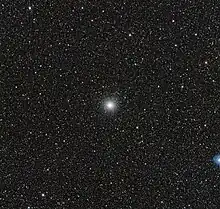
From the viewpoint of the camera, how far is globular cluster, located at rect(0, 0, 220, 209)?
159 centimetres

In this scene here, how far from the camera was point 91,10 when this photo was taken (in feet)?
5.23

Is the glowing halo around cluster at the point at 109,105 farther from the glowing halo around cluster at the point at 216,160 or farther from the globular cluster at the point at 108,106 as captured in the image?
the glowing halo around cluster at the point at 216,160

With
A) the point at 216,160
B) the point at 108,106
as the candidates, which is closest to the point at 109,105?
the point at 108,106

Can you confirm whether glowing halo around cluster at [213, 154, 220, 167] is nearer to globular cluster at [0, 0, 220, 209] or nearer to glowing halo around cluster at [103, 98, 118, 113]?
globular cluster at [0, 0, 220, 209]

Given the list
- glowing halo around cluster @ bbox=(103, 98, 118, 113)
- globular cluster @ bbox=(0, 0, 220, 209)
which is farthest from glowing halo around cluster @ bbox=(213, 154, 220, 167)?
glowing halo around cluster @ bbox=(103, 98, 118, 113)

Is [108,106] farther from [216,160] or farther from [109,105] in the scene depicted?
[216,160]

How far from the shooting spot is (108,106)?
1629 mm

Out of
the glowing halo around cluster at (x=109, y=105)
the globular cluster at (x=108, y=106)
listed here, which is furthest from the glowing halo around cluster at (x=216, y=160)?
the glowing halo around cluster at (x=109, y=105)

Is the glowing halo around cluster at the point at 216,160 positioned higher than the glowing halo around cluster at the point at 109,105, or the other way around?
the glowing halo around cluster at the point at 109,105

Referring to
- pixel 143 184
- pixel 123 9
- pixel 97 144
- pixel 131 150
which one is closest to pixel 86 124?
pixel 97 144

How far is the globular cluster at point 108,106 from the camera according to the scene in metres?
1.59

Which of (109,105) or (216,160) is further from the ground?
(109,105)

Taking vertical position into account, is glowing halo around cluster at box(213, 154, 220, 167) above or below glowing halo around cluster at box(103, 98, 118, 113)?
below

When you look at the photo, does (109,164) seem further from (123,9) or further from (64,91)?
(123,9)
